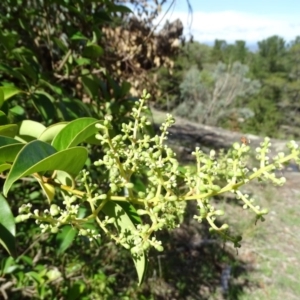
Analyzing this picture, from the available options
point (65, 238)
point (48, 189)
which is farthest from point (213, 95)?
point (48, 189)

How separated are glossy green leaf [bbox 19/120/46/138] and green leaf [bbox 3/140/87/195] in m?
0.27

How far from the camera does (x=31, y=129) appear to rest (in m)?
0.87

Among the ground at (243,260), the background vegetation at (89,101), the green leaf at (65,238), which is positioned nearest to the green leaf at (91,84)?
the background vegetation at (89,101)

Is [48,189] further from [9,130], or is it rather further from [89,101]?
[89,101]

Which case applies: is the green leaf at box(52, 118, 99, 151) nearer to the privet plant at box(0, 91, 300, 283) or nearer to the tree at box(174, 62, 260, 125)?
the privet plant at box(0, 91, 300, 283)

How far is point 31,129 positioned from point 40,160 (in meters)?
0.36

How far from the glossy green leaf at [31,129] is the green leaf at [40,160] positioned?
0.27 meters

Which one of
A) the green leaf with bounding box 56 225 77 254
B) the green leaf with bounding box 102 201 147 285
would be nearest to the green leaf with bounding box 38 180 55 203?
the green leaf with bounding box 102 201 147 285

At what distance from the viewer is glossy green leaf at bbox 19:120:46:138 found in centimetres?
86

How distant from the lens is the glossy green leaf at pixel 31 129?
86 cm

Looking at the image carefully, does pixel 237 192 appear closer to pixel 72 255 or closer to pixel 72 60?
pixel 72 60

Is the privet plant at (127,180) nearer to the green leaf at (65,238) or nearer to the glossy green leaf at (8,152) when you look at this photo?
the glossy green leaf at (8,152)

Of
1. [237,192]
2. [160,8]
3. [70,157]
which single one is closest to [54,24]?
[160,8]

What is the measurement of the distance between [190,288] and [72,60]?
8.09ft
